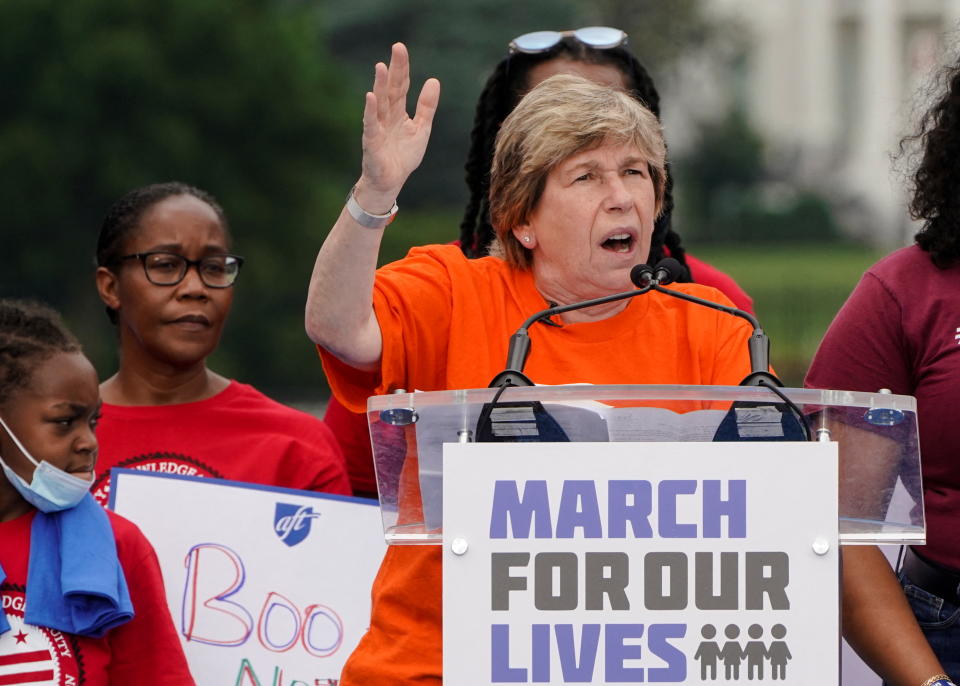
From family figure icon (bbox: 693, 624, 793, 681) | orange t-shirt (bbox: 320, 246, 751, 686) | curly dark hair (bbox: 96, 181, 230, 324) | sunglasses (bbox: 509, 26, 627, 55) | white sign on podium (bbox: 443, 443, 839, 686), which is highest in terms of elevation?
sunglasses (bbox: 509, 26, 627, 55)

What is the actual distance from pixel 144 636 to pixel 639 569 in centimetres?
146

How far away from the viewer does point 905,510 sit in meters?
2.53

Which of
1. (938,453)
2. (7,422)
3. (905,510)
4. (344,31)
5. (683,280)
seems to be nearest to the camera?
(905,510)

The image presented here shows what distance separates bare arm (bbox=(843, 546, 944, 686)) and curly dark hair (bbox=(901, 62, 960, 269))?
0.63 m

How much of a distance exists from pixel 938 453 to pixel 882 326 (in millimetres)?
275

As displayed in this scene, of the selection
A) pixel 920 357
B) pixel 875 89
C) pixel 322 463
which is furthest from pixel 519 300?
pixel 875 89

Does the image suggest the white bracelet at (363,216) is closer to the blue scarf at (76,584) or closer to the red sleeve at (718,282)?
the blue scarf at (76,584)

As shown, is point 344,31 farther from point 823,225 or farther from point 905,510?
point 905,510

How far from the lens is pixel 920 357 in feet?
10.5

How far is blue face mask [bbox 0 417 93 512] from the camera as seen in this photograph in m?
3.47

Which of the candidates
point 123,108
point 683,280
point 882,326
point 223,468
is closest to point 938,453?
point 882,326

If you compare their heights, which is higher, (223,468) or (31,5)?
(31,5)

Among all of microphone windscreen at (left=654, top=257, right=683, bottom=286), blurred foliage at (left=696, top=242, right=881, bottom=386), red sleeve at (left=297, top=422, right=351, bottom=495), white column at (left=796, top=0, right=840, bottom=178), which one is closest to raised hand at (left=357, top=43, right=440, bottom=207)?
microphone windscreen at (left=654, top=257, right=683, bottom=286)

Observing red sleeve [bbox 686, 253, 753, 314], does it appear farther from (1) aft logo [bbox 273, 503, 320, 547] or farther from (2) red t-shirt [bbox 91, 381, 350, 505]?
(1) aft logo [bbox 273, 503, 320, 547]
